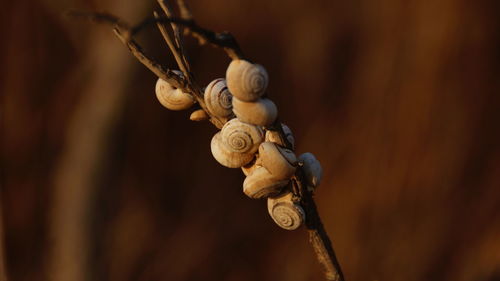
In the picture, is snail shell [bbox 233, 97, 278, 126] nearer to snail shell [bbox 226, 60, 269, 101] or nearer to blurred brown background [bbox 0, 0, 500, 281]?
snail shell [bbox 226, 60, 269, 101]

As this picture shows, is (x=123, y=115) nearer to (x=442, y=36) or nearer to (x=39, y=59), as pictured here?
(x=39, y=59)

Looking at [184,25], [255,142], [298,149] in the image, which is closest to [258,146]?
[255,142]

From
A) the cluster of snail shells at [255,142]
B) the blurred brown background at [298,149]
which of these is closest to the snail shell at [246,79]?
the cluster of snail shells at [255,142]

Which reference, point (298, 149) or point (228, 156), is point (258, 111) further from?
point (298, 149)

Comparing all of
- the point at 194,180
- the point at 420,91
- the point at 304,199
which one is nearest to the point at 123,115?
the point at 194,180

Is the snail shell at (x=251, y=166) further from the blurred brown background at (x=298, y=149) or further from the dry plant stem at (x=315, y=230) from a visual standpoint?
the blurred brown background at (x=298, y=149)
